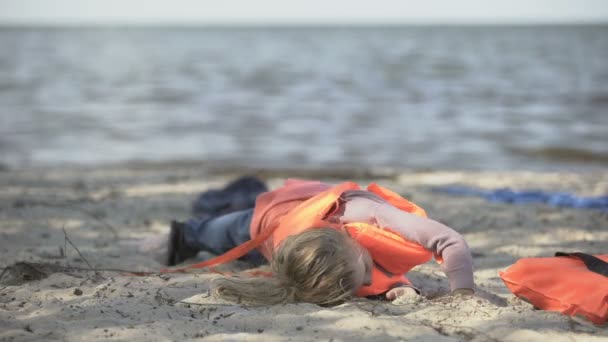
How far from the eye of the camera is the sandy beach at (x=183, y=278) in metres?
2.32

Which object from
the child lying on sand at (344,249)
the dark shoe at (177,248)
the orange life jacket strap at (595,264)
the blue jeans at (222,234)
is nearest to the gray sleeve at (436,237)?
the child lying on sand at (344,249)

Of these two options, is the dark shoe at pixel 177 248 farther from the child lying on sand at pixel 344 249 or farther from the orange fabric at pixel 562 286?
the orange fabric at pixel 562 286

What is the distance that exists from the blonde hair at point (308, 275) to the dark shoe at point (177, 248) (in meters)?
0.86

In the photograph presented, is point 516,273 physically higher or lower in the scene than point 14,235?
higher

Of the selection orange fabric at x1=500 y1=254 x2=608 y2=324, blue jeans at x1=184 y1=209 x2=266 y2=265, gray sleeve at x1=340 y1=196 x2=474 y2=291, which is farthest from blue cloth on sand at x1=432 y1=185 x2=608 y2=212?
gray sleeve at x1=340 y1=196 x2=474 y2=291

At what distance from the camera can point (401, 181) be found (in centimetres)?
622

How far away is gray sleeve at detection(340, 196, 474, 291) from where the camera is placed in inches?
106

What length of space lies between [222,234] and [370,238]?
39.8 inches

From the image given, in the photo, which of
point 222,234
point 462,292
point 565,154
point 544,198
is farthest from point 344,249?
point 565,154

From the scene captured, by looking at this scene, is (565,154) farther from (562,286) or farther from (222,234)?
(562,286)

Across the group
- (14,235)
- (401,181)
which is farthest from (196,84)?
(14,235)

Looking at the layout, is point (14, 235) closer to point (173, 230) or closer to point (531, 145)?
point (173, 230)

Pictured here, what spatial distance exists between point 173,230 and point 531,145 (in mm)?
6110

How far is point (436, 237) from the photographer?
8.85 ft
